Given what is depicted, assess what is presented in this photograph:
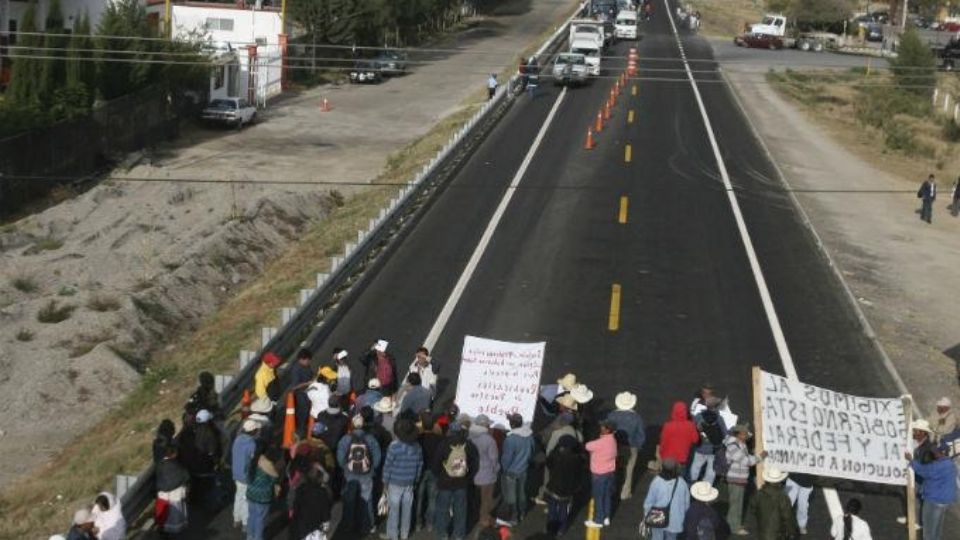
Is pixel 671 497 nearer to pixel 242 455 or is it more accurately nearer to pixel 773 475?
pixel 773 475

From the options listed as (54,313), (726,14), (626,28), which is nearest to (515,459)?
(54,313)

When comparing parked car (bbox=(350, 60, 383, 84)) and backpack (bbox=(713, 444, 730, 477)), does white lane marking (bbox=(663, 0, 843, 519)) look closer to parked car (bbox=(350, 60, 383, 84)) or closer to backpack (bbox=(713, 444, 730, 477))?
backpack (bbox=(713, 444, 730, 477))

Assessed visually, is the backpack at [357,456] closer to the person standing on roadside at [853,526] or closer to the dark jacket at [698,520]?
the dark jacket at [698,520]

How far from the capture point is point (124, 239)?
118 feet

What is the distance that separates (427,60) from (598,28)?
Answer: 635 inches

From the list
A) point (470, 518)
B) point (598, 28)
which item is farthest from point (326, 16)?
point (470, 518)

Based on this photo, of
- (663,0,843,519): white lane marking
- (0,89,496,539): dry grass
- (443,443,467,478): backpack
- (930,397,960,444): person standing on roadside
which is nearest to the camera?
(443,443,467,478): backpack

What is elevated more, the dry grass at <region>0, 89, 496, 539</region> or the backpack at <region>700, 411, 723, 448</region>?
the backpack at <region>700, 411, 723, 448</region>

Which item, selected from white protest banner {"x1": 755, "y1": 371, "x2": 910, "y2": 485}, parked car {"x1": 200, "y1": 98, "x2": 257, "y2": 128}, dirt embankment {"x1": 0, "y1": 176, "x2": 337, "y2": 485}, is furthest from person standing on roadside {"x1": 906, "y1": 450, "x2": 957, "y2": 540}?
parked car {"x1": 200, "y1": 98, "x2": 257, "y2": 128}

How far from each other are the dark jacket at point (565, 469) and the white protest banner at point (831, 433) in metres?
2.29

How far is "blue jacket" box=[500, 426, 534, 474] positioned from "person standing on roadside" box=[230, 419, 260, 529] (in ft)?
9.43

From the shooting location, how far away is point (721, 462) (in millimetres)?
14328

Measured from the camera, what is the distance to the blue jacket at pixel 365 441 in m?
13.8

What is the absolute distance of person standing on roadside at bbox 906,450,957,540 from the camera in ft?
46.1
